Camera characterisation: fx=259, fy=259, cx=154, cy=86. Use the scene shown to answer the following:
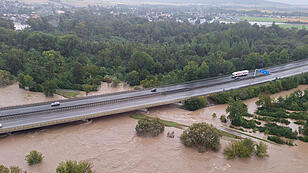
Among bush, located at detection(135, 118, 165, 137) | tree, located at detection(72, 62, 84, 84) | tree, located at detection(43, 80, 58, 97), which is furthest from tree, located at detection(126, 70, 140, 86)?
bush, located at detection(135, 118, 165, 137)

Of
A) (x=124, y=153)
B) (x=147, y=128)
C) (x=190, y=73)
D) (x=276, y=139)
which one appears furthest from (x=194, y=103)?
(x=124, y=153)

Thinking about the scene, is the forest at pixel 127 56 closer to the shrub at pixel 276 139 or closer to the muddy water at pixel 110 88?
the muddy water at pixel 110 88

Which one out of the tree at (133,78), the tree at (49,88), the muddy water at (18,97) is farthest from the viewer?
the tree at (133,78)

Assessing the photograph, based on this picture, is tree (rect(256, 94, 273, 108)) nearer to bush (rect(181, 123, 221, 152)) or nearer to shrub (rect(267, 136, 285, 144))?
shrub (rect(267, 136, 285, 144))

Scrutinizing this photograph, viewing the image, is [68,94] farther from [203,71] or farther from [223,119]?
[223,119]

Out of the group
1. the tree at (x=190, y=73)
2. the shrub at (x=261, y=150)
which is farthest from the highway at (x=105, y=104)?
the shrub at (x=261, y=150)
